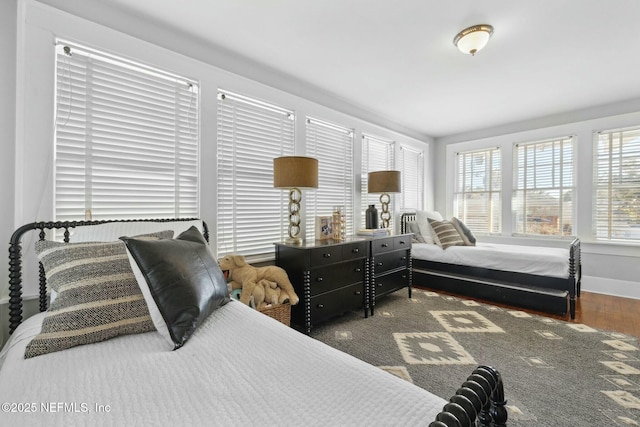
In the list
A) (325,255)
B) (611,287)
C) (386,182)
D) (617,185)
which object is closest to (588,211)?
(617,185)

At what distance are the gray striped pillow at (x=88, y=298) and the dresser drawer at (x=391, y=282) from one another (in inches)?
94.5

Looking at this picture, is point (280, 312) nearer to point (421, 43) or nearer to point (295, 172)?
point (295, 172)

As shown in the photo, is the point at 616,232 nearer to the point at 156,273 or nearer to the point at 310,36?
the point at 310,36

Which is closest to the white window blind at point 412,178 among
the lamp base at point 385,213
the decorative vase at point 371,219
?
the lamp base at point 385,213

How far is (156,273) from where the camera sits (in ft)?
3.74

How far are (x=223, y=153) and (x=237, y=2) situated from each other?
1.12 m

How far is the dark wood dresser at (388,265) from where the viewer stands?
302cm

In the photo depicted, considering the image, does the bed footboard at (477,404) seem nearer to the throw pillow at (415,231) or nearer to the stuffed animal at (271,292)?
the stuffed animal at (271,292)

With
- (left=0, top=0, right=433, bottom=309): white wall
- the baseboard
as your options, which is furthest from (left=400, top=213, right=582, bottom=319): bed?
(left=0, top=0, right=433, bottom=309): white wall

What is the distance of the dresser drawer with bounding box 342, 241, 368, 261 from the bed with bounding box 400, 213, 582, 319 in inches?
61.1

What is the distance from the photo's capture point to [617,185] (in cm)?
375

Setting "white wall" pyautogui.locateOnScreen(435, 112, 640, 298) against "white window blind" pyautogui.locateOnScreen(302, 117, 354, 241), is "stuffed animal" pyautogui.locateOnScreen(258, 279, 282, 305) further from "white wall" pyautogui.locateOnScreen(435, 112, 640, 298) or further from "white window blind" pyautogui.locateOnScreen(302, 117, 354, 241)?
"white wall" pyautogui.locateOnScreen(435, 112, 640, 298)

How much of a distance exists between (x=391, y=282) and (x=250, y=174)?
2022 millimetres

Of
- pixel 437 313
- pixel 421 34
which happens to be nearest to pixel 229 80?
pixel 421 34
